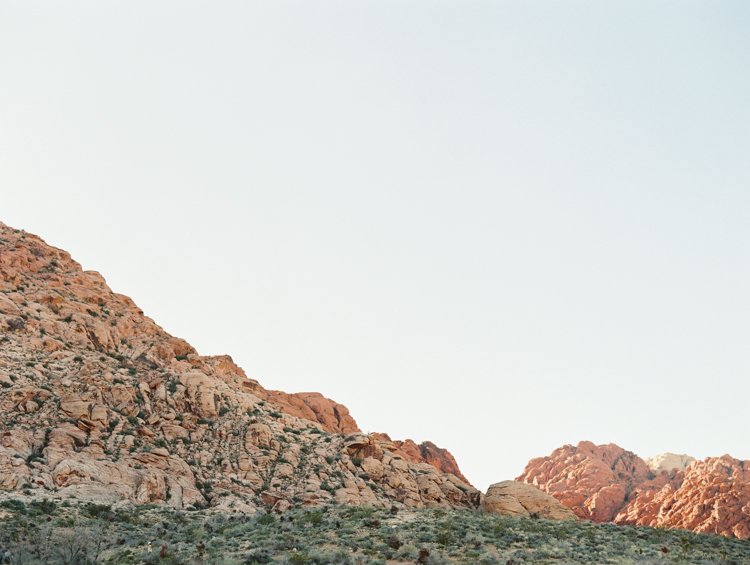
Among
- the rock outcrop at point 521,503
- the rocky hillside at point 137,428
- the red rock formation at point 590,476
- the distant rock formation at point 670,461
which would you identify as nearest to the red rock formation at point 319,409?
the rocky hillside at point 137,428

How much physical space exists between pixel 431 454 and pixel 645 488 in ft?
140

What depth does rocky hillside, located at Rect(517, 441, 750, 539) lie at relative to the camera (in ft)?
236

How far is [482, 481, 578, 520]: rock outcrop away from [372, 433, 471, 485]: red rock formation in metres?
32.7

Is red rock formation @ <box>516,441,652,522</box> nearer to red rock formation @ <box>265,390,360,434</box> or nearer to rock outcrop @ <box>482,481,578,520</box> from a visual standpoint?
red rock formation @ <box>265,390,360,434</box>

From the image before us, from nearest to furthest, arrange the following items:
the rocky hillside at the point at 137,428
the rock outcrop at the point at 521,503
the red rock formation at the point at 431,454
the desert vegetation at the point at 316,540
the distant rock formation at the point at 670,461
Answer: the desert vegetation at the point at 316,540, the rocky hillside at the point at 137,428, the rock outcrop at the point at 521,503, the red rock formation at the point at 431,454, the distant rock formation at the point at 670,461

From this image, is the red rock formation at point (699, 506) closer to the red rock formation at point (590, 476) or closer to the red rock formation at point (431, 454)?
the red rock formation at point (590, 476)

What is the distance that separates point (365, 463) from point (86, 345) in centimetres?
2849

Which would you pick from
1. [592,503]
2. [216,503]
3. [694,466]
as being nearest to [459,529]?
[216,503]

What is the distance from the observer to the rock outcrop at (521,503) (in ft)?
141

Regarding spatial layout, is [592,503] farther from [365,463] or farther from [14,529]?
[14,529]

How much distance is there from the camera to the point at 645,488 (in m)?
92.0

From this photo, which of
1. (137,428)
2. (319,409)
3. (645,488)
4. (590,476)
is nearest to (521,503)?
(137,428)

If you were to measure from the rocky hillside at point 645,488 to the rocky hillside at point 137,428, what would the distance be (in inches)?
1852

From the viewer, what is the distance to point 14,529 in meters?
20.9
